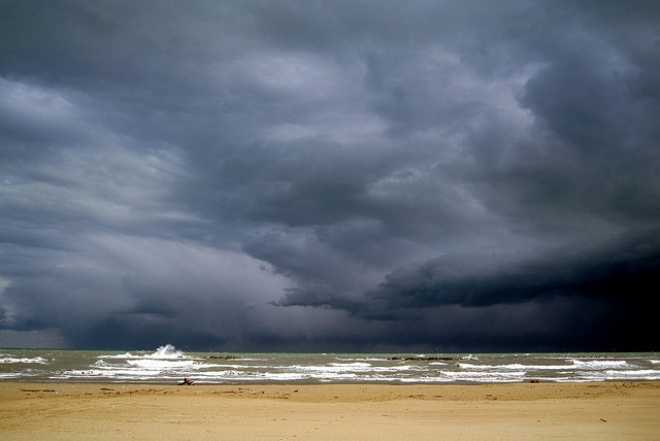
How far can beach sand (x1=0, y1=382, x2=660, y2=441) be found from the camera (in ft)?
43.7

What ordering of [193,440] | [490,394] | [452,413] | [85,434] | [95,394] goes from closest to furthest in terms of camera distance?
[193,440], [85,434], [452,413], [95,394], [490,394]

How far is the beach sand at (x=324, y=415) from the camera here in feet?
43.7

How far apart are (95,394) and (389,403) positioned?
48.6ft

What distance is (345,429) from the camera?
14.1 meters

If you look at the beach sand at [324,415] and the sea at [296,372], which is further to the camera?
the sea at [296,372]

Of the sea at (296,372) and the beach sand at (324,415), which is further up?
the beach sand at (324,415)

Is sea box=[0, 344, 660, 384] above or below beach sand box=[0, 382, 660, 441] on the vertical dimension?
below

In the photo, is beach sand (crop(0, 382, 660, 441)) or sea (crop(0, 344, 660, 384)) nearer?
beach sand (crop(0, 382, 660, 441))

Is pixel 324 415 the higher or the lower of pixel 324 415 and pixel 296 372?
the higher

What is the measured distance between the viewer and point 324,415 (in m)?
17.2

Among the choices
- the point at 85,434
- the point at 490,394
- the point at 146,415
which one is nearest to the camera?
the point at 85,434

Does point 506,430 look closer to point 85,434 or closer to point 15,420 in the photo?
point 85,434

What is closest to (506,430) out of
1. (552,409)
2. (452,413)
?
(452,413)

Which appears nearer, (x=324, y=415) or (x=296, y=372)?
(x=324, y=415)
